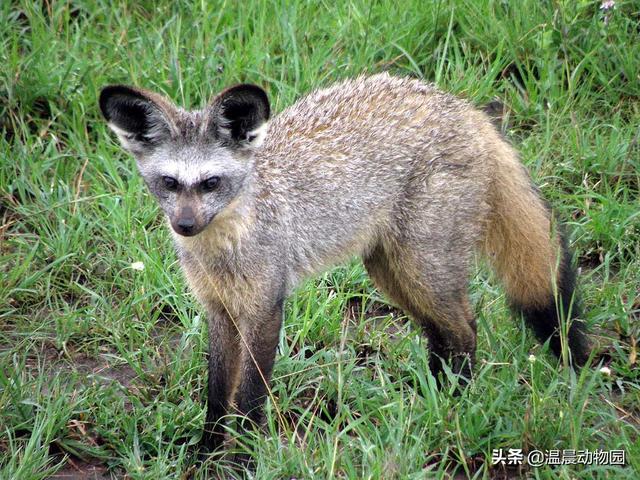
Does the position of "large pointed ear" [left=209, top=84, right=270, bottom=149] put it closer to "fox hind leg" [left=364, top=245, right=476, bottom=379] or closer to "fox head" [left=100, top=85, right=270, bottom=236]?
"fox head" [left=100, top=85, right=270, bottom=236]

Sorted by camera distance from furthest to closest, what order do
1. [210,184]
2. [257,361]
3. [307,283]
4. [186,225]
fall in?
1. [307,283]
2. [257,361]
3. [210,184]
4. [186,225]

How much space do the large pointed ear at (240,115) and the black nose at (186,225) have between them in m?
0.48

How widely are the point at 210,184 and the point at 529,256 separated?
1818 mm

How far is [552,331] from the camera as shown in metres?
5.09

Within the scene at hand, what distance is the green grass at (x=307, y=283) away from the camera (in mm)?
4508

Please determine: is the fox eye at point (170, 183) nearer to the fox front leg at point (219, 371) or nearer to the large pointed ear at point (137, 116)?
the large pointed ear at point (137, 116)

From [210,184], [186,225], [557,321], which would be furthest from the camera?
[557,321]

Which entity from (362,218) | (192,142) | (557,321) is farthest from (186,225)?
(557,321)

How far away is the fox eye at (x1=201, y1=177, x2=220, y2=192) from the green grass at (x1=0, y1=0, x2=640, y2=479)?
944mm

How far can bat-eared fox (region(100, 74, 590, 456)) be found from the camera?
4.75 meters

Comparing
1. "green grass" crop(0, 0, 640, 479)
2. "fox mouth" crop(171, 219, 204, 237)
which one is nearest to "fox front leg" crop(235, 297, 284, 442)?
"green grass" crop(0, 0, 640, 479)

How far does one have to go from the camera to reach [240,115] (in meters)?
4.59

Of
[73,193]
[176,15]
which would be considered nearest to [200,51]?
[176,15]

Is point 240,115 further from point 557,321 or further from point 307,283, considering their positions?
point 557,321
